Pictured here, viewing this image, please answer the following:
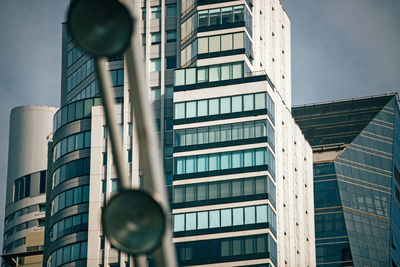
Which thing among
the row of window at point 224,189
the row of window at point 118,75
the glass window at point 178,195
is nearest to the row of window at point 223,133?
the row of window at point 224,189

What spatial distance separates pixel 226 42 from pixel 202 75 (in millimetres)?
4488

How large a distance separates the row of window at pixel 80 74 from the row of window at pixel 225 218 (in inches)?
887

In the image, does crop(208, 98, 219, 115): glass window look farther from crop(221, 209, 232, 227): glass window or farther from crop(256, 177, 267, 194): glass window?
crop(221, 209, 232, 227): glass window

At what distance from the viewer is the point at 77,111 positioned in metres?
118

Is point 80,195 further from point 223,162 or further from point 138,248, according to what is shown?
point 138,248

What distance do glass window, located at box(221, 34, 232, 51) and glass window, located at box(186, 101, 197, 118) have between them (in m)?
7.07

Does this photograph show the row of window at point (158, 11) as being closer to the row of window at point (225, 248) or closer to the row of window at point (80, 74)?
the row of window at point (80, 74)

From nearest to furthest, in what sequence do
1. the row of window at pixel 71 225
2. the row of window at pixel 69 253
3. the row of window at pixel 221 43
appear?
the row of window at pixel 69 253 < the row of window at pixel 71 225 < the row of window at pixel 221 43

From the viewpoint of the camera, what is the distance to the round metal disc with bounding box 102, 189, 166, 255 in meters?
14.1

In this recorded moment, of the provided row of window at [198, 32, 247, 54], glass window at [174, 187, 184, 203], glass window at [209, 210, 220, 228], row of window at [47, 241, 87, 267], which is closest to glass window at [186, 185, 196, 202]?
glass window at [174, 187, 184, 203]

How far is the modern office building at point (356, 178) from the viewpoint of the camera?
6403 inches

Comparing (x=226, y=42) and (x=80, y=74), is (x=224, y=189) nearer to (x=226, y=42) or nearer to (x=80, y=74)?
(x=226, y=42)

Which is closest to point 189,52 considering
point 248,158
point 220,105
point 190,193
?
point 220,105

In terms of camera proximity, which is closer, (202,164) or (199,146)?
(202,164)
